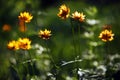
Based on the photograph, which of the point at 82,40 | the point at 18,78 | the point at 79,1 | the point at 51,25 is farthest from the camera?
the point at 79,1

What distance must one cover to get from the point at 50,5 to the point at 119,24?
561 centimetres

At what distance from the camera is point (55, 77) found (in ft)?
10.8

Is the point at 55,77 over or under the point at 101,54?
under

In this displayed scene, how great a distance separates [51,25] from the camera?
8141mm

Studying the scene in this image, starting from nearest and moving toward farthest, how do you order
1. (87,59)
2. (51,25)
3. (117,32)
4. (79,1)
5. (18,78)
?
(18,78), (87,59), (117,32), (51,25), (79,1)

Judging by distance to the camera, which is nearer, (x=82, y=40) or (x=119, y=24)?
(x=119, y=24)

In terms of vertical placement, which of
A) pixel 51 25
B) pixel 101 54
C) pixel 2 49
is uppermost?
pixel 51 25

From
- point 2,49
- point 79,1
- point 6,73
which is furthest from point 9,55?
point 79,1

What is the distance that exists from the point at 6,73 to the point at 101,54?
1003 millimetres

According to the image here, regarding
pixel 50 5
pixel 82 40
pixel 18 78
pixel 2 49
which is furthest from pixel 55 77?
pixel 50 5

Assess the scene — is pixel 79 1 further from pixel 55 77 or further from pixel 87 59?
pixel 55 77

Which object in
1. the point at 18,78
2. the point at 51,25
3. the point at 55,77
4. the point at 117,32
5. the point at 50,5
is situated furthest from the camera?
the point at 50,5

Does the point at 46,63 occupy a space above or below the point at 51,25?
below

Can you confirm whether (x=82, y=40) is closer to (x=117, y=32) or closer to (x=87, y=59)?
(x=117, y=32)
